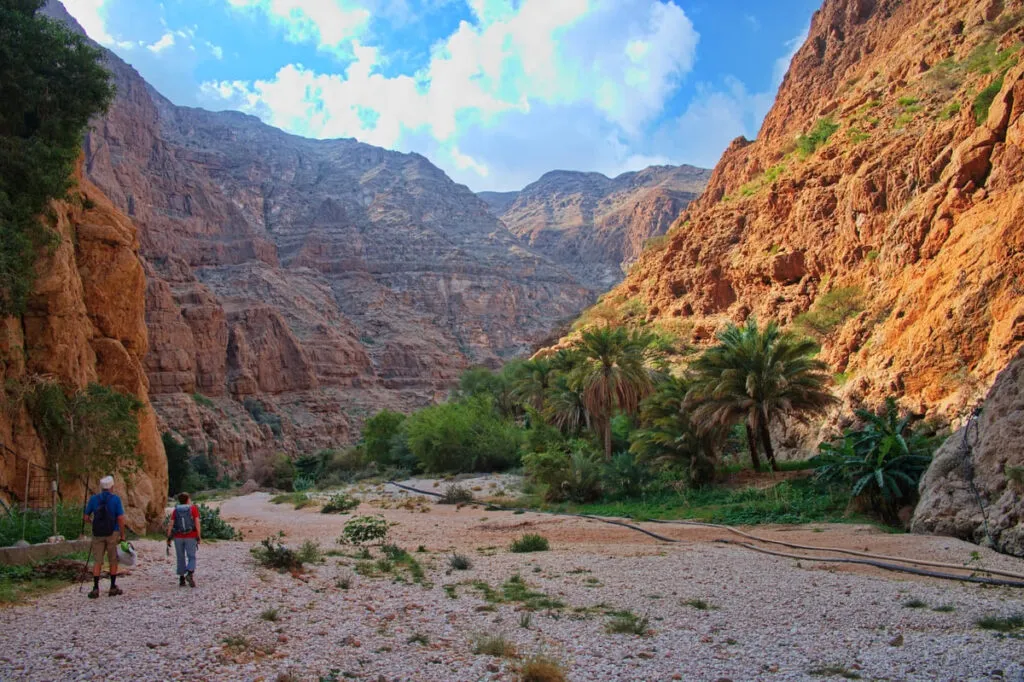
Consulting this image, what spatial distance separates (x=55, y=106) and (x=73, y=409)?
7.07 meters

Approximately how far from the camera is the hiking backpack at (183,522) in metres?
9.02

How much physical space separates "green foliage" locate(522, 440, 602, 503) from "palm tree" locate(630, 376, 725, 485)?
6.29 feet

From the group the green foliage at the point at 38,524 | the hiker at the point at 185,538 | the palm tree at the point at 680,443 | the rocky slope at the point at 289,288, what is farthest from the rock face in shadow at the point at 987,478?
the rocky slope at the point at 289,288

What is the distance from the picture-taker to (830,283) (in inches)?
1602

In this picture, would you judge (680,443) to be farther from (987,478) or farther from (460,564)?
(460,564)

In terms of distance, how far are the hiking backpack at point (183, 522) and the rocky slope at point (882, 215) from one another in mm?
18156

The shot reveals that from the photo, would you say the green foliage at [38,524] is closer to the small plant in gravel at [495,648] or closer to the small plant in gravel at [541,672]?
the small plant in gravel at [495,648]

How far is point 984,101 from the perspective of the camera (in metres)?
28.0

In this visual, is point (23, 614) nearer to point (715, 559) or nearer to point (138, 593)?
point (138, 593)

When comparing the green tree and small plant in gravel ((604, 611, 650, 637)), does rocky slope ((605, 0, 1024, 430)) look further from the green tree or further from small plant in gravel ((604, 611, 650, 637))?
the green tree

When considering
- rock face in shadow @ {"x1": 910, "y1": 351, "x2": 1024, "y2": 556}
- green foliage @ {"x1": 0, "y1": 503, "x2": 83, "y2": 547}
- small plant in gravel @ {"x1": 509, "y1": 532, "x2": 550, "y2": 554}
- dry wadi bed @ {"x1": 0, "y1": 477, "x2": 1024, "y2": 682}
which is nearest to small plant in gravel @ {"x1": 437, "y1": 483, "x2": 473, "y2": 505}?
small plant in gravel @ {"x1": 509, "y1": 532, "x2": 550, "y2": 554}

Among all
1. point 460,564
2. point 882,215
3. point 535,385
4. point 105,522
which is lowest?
point 460,564

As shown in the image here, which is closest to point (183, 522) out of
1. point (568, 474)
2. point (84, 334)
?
point (84, 334)

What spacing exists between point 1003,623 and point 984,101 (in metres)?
28.9
